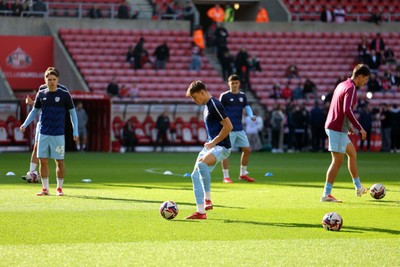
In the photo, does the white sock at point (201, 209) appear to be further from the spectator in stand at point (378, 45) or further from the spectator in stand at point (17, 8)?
the spectator in stand at point (378, 45)

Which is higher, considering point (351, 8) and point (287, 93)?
point (351, 8)

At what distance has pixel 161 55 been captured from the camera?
46375mm

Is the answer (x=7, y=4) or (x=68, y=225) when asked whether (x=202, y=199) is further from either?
(x=7, y=4)

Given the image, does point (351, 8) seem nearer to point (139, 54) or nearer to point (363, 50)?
point (363, 50)

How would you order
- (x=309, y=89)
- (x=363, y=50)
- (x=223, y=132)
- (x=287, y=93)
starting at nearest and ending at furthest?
(x=223, y=132), (x=287, y=93), (x=309, y=89), (x=363, y=50)

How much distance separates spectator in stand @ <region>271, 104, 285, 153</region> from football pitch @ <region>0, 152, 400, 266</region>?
17954 millimetres

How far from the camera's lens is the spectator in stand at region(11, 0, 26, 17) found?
45625 millimetres

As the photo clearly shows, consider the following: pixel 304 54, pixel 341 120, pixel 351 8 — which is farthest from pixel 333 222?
pixel 351 8

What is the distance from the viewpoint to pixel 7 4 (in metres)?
45.7

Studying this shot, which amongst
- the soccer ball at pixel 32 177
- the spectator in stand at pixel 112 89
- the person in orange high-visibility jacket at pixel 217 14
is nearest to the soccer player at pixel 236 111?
the soccer ball at pixel 32 177

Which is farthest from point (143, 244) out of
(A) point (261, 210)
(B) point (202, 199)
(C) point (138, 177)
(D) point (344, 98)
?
(C) point (138, 177)

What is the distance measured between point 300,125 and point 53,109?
24543mm

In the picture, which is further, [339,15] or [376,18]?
[339,15]

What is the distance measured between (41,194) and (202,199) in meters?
4.79
